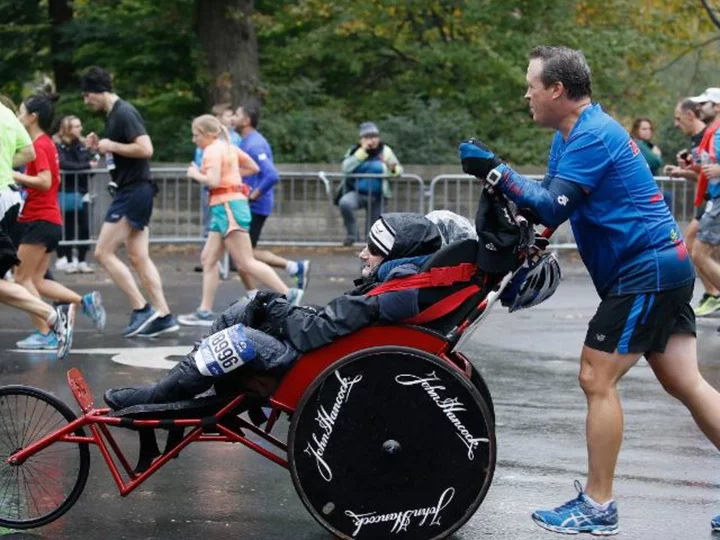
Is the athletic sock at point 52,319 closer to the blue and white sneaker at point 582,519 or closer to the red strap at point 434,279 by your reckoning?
the red strap at point 434,279

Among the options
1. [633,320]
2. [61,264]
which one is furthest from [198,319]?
[633,320]

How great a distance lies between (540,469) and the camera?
22.9 ft

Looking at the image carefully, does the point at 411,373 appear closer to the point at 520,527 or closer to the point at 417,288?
the point at 417,288

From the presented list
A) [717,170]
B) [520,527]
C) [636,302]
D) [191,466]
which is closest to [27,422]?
[191,466]

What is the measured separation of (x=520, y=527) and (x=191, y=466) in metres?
1.75

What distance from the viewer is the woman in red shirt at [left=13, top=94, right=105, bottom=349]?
1074 cm

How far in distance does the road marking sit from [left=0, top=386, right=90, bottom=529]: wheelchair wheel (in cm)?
372

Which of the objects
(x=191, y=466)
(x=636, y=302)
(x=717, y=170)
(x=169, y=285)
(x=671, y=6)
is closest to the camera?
(x=636, y=302)

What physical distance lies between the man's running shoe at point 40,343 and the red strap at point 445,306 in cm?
557

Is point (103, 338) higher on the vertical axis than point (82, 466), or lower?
lower

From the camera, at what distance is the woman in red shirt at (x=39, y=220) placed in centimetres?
1074

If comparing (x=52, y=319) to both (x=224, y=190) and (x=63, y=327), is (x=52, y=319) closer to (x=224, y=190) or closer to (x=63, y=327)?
(x=63, y=327)

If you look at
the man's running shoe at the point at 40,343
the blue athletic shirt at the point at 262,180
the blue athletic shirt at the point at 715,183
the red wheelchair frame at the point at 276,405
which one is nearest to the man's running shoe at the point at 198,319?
the man's running shoe at the point at 40,343

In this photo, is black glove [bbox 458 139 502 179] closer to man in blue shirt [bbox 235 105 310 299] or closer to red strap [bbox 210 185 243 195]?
red strap [bbox 210 185 243 195]
